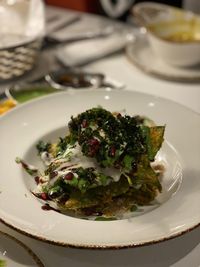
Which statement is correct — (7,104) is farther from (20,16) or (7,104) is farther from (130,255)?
(130,255)

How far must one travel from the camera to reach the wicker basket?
4.24 ft

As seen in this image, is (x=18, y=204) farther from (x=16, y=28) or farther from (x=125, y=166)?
(x=16, y=28)

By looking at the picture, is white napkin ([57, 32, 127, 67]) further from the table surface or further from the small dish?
the table surface

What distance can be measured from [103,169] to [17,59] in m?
0.62

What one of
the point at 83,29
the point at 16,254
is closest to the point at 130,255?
the point at 16,254

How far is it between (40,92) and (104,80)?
20cm

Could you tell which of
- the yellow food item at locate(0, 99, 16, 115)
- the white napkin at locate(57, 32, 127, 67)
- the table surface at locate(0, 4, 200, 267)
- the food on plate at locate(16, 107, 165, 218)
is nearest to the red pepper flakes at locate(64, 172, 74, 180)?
the food on plate at locate(16, 107, 165, 218)

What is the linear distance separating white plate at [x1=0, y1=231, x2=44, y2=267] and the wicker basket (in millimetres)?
667

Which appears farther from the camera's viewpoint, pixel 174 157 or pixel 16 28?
pixel 16 28

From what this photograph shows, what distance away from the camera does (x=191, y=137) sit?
962 mm

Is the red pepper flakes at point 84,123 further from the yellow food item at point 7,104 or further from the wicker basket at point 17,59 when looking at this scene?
the wicker basket at point 17,59

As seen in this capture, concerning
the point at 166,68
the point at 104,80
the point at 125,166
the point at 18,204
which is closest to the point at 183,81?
the point at 166,68

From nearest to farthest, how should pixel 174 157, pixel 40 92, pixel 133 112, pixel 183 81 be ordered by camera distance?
pixel 174 157, pixel 133 112, pixel 40 92, pixel 183 81

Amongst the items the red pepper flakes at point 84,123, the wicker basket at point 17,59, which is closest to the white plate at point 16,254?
the red pepper flakes at point 84,123
